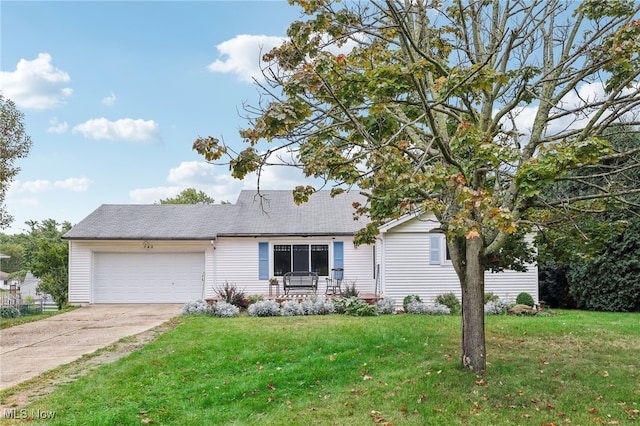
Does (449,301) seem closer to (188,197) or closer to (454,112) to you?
(454,112)

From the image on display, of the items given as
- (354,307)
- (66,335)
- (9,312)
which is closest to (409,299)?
(354,307)

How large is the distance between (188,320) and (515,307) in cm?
944

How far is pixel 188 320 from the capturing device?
38.7 feet

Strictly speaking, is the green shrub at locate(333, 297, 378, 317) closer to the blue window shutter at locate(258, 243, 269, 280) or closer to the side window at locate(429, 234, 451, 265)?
the side window at locate(429, 234, 451, 265)

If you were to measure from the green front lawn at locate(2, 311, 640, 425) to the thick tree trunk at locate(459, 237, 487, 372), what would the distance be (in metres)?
0.22

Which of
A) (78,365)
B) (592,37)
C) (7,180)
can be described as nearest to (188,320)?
(78,365)

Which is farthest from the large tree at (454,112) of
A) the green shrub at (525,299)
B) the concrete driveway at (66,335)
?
the green shrub at (525,299)

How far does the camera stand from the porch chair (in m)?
15.7

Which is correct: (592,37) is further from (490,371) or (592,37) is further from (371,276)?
(371,276)

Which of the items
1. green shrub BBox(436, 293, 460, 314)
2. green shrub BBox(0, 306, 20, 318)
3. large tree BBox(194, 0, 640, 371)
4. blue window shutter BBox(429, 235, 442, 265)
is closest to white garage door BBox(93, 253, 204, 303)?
green shrub BBox(0, 306, 20, 318)

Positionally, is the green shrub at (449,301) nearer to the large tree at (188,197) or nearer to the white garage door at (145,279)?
the white garage door at (145,279)

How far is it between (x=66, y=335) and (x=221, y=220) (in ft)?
27.3

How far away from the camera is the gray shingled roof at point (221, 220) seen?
16.6 meters

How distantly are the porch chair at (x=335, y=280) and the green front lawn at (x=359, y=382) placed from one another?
20.9ft
